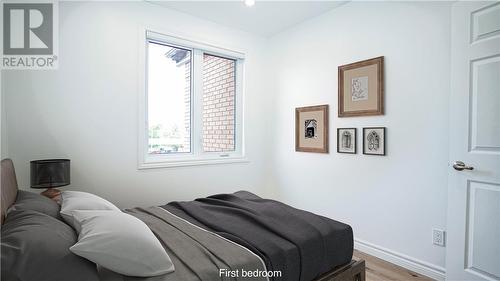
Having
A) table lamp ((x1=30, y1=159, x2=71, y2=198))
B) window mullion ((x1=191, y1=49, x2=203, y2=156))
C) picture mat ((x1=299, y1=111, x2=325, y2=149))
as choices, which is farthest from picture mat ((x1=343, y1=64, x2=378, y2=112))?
table lamp ((x1=30, y1=159, x2=71, y2=198))

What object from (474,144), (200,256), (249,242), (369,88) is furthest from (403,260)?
(200,256)

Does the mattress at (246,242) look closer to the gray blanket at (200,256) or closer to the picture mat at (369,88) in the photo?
the gray blanket at (200,256)

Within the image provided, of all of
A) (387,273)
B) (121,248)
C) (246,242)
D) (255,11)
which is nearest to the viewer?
(121,248)

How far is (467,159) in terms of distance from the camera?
1.91 meters

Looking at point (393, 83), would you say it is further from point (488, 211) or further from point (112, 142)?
point (112, 142)

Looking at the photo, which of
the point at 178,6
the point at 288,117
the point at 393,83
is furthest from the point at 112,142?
the point at 393,83

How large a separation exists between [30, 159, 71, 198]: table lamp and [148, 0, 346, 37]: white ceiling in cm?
201

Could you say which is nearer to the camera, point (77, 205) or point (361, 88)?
point (77, 205)

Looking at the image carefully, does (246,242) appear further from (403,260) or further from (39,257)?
(403,260)

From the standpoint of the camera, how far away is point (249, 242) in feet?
4.66

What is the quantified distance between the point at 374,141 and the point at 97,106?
112 inches

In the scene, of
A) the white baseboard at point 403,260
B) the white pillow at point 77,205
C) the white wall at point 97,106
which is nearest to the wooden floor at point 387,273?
the white baseboard at point 403,260

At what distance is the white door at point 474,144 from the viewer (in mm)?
1786

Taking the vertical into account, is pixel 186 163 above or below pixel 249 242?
above
